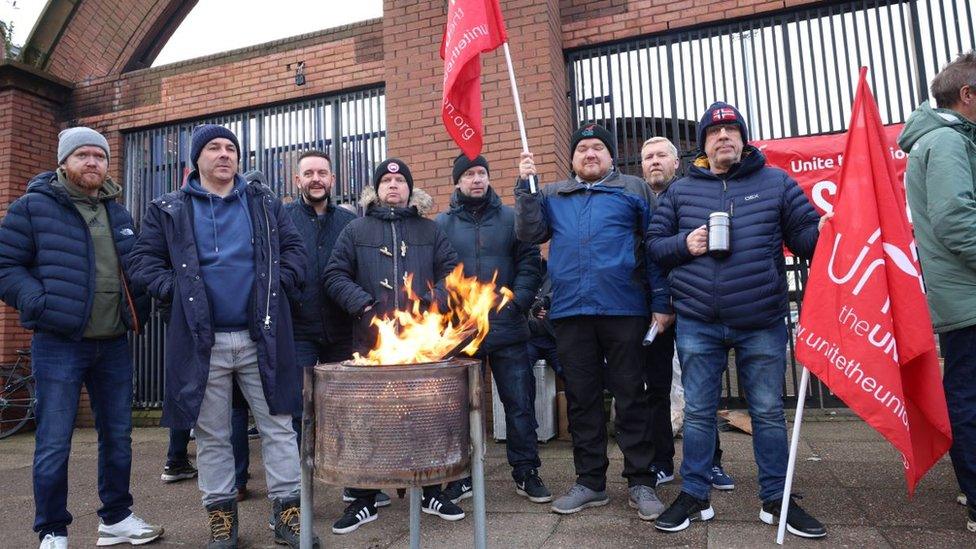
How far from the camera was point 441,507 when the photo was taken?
11.6 ft

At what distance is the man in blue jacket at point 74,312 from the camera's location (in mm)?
3197

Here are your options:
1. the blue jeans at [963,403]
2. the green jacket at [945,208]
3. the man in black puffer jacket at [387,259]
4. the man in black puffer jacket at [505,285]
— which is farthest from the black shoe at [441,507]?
the green jacket at [945,208]

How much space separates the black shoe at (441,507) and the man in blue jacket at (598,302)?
0.55 meters

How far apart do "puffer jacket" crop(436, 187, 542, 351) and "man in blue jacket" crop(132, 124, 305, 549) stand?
119 centimetres

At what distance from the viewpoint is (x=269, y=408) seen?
3.30 metres

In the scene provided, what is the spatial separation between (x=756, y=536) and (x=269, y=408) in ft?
8.26

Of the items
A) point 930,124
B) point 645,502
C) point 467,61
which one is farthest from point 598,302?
point 930,124

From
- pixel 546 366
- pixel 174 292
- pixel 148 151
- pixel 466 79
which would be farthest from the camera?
pixel 148 151

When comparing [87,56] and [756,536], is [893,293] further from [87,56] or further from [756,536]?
[87,56]

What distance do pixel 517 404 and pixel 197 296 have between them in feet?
6.39

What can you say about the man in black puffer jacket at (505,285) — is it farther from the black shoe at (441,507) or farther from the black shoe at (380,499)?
the black shoe at (380,499)

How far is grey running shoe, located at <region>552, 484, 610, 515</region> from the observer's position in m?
3.50

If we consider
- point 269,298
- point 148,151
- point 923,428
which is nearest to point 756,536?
point 923,428

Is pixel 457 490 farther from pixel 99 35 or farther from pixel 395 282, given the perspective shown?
pixel 99 35
